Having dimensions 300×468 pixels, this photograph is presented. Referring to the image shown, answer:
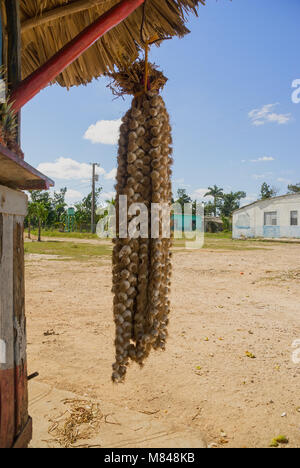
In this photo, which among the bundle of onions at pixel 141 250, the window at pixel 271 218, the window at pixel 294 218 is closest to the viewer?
the bundle of onions at pixel 141 250

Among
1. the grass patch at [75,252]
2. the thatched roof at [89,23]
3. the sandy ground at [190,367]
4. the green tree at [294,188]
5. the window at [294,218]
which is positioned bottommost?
the sandy ground at [190,367]

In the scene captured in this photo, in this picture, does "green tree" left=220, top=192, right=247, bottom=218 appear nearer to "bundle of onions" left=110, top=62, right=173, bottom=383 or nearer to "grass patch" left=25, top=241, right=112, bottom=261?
"grass patch" left=25, top=241, right=112, bottom=261

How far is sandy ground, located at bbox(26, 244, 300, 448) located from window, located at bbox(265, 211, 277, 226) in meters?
23.8

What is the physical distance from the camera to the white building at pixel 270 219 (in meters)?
28.5

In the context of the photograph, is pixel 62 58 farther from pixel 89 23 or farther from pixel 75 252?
pixel 75 252

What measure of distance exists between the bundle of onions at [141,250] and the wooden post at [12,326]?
0.60 m

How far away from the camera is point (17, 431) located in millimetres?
1997

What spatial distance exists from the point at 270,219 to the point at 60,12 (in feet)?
98.6

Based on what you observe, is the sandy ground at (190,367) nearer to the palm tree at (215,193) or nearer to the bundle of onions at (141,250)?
the bundle of onions at (141,250)

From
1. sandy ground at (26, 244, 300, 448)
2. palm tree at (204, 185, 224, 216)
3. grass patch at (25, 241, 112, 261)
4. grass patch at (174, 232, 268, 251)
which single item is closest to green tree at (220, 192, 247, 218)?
palm tree at (204, 185, 224, 216)

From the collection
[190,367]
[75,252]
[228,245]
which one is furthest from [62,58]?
[228,245]

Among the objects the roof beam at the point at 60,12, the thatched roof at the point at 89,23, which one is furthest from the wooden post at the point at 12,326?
the roof beam at the point at 60,12
